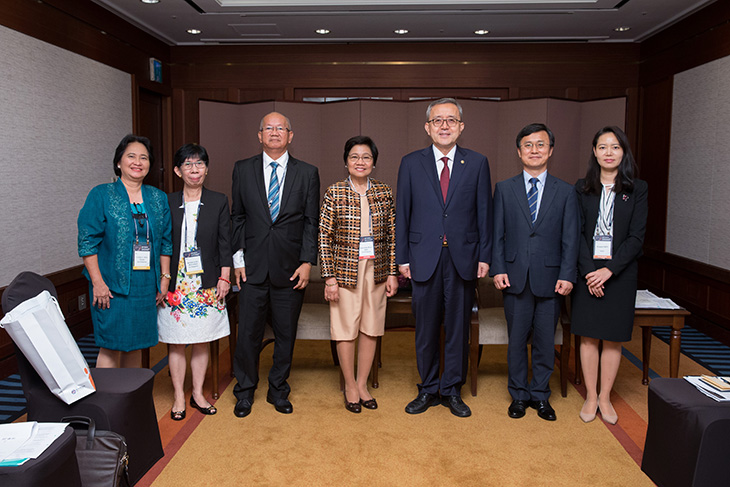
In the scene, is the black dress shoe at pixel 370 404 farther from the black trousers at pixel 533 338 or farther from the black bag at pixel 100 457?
the black bag at pixel 100 457

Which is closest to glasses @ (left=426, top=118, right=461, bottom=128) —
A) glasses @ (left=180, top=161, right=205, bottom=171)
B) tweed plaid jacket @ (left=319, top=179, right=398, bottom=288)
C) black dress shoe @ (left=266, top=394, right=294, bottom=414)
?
tweed plaid jacket @ (left=319, top=179, right=398, bottom=288)

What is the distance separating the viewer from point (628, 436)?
297cm

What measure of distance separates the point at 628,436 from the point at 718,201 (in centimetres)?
292

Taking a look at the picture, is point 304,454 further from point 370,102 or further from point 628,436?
point 370,102

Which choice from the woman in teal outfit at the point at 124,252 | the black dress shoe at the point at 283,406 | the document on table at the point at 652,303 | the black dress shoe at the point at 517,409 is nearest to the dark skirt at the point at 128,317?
the woman in teal outfit at the point at 124,252

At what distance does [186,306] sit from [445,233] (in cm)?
149

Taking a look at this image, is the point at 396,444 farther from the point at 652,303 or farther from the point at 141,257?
the point at 652,303

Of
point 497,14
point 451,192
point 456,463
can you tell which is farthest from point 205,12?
point 456,463

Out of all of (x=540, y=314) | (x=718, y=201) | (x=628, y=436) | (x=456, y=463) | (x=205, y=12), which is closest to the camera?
(x=456, y=463)

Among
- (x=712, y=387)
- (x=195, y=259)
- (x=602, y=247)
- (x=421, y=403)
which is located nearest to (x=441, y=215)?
(x=602, y=247)

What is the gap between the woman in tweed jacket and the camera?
3146mm

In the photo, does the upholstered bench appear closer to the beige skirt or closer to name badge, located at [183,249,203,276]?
the beige skirt

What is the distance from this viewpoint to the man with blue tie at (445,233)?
308 cm

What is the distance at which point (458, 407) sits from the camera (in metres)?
3.23
